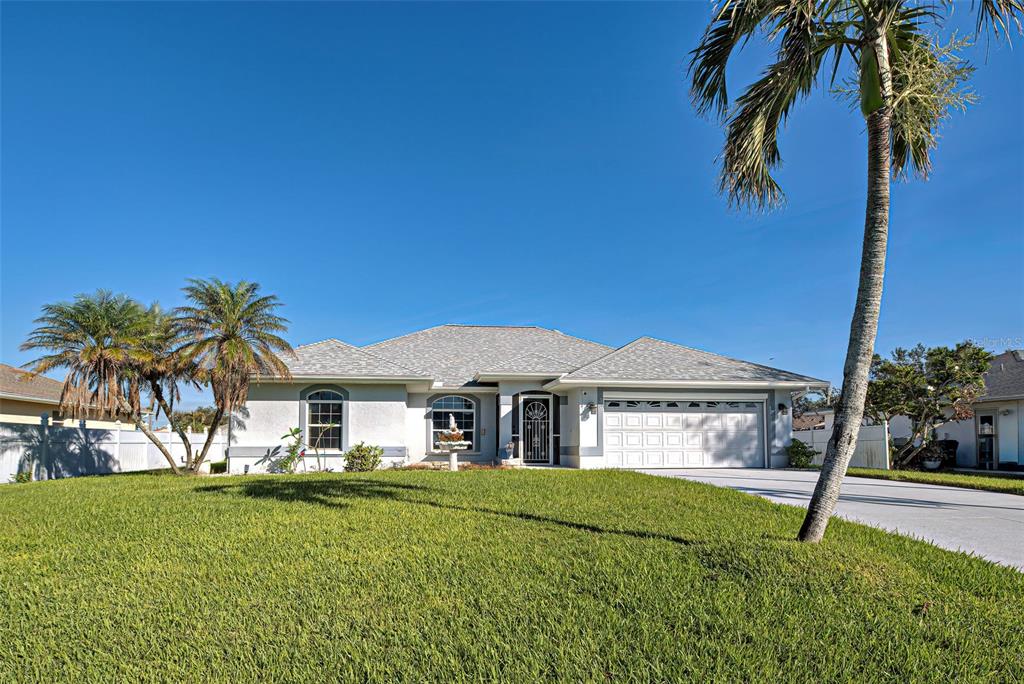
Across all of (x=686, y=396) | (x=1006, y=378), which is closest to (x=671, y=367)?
(x=686, y=396)

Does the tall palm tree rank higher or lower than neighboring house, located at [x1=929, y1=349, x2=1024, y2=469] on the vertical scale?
higher

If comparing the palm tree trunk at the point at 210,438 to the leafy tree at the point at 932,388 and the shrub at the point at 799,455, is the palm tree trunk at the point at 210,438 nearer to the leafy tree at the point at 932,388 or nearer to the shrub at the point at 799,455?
the shrub at the point at 799,455

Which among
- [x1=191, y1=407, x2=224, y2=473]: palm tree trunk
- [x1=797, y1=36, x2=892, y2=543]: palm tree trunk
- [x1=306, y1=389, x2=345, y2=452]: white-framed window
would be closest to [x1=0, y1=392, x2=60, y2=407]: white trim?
[x1=191, y1=407, x2=224, y2=473]: palm tree trunk

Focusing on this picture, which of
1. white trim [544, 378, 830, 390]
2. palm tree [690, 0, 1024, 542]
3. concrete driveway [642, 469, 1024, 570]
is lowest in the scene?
concrete driveway [642, 469, 1024, 570]

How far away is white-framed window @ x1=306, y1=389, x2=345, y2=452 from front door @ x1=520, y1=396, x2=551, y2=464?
6047 mm

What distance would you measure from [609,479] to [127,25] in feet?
46.1

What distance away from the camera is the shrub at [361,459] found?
1704 centimetres

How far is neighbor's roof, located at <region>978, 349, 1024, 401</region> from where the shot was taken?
20587 millimetres

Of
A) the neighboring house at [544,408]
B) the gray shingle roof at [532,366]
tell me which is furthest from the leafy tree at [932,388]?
the gray shingle roof at [532,366]

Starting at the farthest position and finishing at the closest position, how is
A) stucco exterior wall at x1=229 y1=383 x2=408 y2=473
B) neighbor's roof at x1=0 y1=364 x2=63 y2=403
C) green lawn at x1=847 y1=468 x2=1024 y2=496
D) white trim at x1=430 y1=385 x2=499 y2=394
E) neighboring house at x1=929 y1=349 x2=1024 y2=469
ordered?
neighbor's roof at x1=0 y1=364 x2=63 y2=403 < neighboring house at x1=929 y1=349 x2=1024 y2=469 < white trim at x1=430 y1=385 x2=499 y2=394 < stucco exterior wall at x1=229 y1=383 x2=408 y2=473 < green lawn at x1=847 y1=468 x2=1024 y2=496

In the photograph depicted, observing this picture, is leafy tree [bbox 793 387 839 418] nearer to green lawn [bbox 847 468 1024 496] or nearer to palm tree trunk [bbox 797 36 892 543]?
green lawn [bbox 847 468 1024 496]

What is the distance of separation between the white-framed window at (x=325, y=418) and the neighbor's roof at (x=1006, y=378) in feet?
68.8

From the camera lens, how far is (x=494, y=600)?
4.93 metres

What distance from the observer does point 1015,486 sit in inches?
496
